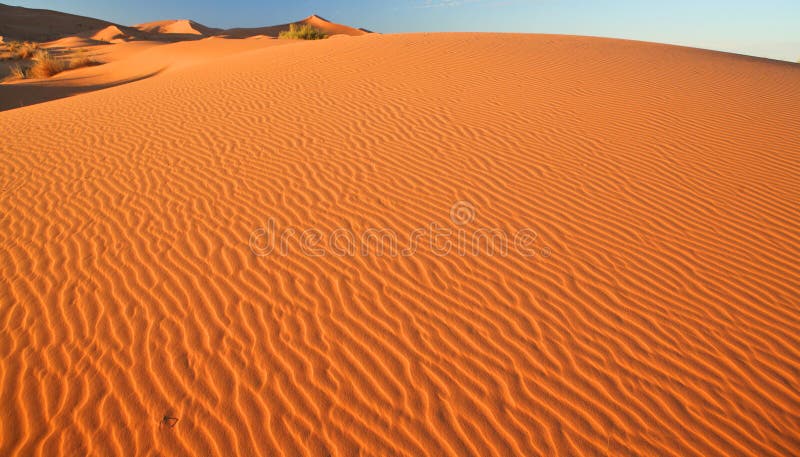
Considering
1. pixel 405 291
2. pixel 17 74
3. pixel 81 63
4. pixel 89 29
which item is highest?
pixel 89 29

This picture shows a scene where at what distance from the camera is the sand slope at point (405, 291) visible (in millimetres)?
2676

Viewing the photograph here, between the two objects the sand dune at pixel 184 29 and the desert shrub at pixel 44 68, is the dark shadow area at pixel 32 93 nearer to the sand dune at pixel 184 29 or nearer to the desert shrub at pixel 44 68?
the desert shrub at pixel 44 68

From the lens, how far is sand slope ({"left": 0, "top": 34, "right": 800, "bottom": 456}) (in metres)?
2.68

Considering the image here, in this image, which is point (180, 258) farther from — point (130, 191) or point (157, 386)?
point (130, 191)

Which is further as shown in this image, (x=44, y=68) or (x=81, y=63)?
(x=81, y=63)

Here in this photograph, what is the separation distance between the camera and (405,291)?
368 cm

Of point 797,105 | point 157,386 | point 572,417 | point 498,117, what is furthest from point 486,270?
point 797,105

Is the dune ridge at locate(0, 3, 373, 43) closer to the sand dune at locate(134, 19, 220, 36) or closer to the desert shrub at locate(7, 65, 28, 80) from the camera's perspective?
the sand dune at locate(134, 19, 220, 36)

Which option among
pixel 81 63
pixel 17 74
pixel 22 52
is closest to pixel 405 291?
pixel 17 74

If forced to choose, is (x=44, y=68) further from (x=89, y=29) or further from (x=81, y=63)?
(x=89, y=29)

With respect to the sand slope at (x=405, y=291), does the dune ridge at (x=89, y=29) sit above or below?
above

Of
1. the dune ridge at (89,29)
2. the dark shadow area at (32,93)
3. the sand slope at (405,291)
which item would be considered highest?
the dune ridge at (89,29)

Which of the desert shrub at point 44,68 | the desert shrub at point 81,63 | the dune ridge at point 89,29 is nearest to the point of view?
the desert shrub at point 44,68

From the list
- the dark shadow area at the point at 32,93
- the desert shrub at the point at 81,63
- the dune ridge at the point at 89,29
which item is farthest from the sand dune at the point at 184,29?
the dark shadow area at the point at 32,93
